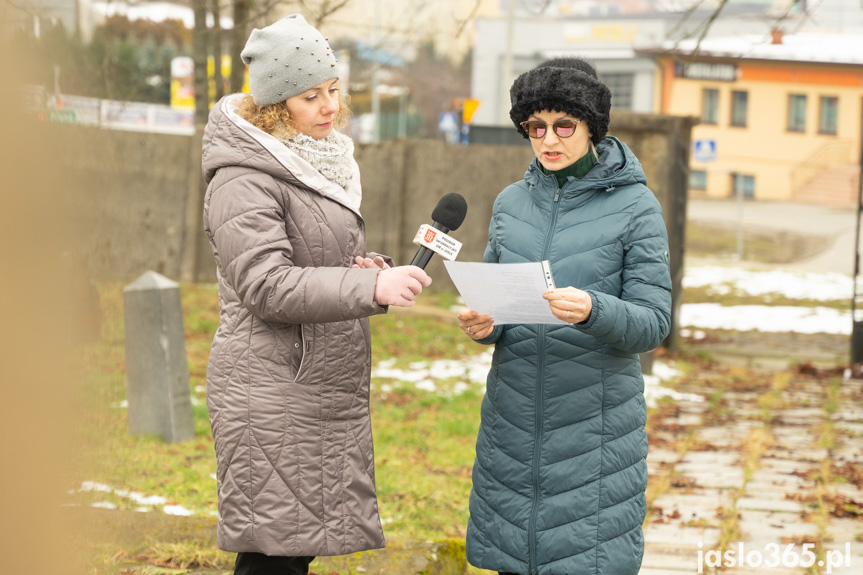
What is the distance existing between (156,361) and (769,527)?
3.70 metres

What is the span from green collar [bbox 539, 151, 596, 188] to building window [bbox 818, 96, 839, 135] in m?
42.9

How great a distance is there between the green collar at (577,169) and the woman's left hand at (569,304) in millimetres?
450

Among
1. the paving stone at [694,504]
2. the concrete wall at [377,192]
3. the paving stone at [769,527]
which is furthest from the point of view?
the concrete wall at [377,192]

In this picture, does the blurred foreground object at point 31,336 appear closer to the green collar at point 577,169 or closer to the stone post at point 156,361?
the green collar at point 577,169

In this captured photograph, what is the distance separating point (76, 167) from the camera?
5.66ft

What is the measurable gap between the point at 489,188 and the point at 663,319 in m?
9.59

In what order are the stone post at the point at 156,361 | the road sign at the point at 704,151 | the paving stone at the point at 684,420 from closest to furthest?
1. the stone post at the point at 156,361
2. the paving stone at the point at 684,420
3. the road sign at the point at 704,151

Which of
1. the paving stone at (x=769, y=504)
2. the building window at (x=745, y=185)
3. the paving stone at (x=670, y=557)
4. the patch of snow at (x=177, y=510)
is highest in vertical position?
the building window at (x=745, y=185)

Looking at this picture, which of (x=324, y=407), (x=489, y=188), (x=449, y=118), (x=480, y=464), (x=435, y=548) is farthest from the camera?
(x=449, y=118)

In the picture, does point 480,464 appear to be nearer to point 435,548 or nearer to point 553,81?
point 435,548

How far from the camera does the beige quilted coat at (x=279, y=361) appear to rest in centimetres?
262

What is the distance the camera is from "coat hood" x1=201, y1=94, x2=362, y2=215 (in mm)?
2670

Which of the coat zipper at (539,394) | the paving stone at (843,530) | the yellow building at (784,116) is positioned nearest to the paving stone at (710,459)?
the paving stone at (843,530)

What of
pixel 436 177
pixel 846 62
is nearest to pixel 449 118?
pixel 436 177
